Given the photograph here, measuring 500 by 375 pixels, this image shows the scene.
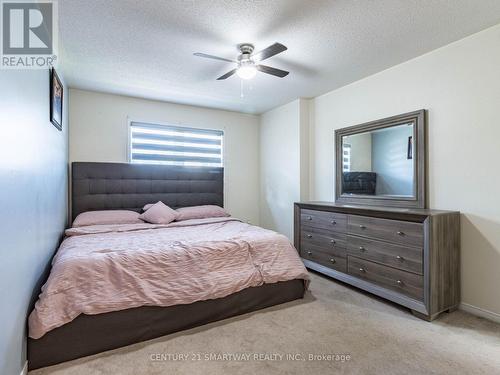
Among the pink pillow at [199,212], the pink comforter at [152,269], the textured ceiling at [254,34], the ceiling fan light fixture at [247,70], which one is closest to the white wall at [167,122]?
the textured ceiling at [254,34]

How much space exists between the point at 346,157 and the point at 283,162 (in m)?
1.15

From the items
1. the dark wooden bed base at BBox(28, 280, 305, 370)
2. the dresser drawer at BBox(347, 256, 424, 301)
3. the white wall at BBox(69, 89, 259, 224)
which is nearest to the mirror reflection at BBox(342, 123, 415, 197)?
the dresser drawer at BBox(347, 256, 424, 301)

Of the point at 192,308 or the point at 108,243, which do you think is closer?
the point at 192,308

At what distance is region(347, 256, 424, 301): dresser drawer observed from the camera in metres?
2.42

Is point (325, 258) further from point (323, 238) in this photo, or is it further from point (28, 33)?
point (28, 33)

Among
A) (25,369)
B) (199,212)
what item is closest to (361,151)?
(199,212)

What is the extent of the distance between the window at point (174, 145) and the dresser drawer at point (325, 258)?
7.32ft

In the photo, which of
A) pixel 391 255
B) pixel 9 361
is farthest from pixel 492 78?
pixel 9 361

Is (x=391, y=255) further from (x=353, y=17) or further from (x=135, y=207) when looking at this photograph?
(x=135, y=207)

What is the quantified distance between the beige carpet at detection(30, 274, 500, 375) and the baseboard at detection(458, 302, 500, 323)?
0.22 ft

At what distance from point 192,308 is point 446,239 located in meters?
2.31

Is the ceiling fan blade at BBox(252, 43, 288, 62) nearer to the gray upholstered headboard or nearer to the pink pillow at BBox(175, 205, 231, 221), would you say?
the pink pillow at BBox(175, 205, 231, 221)

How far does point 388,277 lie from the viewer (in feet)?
8.73

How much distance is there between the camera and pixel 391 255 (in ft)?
8.63
